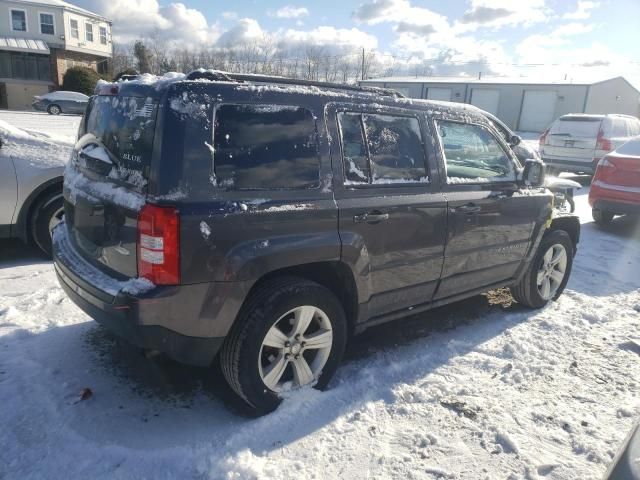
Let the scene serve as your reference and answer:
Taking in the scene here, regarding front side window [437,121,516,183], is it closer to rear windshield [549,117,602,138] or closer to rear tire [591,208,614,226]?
rear tire [591,208,614,226]

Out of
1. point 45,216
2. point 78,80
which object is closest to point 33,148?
point 45,216

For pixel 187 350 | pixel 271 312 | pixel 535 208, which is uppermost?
pixel 535 208

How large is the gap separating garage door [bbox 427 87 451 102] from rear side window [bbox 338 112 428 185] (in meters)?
39.2

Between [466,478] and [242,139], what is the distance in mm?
2124

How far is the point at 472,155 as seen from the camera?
3.95 meters

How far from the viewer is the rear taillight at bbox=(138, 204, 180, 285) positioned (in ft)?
7.74

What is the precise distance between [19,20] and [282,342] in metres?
42.7

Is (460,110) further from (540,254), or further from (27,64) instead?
(27,64)

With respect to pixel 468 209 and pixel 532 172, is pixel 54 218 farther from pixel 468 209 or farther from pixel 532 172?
pixel 532 172

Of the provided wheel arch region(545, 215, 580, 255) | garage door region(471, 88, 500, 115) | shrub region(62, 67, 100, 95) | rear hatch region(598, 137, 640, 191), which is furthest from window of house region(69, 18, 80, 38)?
wheel arch region(545, 215, 580, 255)

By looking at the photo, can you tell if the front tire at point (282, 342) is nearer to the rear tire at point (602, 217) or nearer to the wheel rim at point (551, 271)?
the wheel rim at point (551, 271)

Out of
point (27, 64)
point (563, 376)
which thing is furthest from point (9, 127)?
point (27, 64)

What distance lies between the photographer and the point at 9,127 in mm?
5242

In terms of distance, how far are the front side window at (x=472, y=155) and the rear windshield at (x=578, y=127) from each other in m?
9.88
